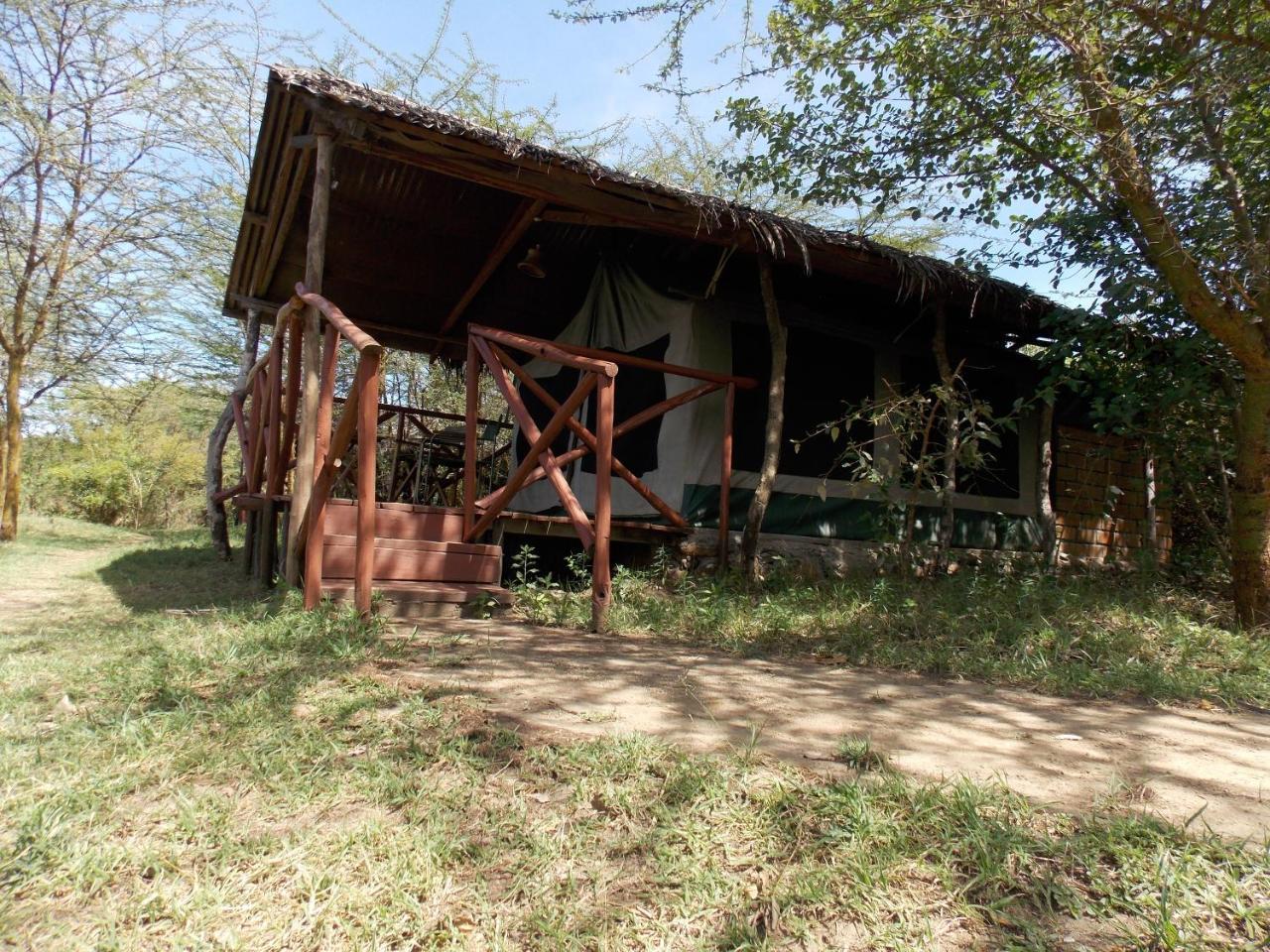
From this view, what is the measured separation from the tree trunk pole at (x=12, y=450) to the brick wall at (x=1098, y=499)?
1149 cm

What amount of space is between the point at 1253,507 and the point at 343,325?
5.12m

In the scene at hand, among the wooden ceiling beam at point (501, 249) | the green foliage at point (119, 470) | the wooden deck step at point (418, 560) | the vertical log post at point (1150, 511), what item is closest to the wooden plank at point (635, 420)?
the wooden deck step at point (418, 560)

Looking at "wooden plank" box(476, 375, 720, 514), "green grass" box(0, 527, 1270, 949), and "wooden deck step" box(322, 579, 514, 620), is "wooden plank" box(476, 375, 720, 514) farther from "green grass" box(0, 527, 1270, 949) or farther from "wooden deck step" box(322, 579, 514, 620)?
"green grass" box(0, 527, 1270, 949)

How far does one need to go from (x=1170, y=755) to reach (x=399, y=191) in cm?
→ 557

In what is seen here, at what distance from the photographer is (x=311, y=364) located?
4121 millimetres

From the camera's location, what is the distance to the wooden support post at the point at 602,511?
12.6 feet

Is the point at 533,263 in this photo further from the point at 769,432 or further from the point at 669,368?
the point at 769,432

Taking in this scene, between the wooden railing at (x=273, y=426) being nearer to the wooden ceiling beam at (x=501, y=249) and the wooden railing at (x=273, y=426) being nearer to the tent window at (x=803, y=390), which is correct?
the wooden ceiling beam at (x=501, y=249)

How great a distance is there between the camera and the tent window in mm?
6059

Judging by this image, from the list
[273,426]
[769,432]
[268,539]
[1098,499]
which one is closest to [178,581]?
[268,539]

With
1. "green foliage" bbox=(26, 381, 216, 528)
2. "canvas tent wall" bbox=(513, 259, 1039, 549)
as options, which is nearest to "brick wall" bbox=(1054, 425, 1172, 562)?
"canvas tent wall" bbox=(513, 259, 1039, 549)

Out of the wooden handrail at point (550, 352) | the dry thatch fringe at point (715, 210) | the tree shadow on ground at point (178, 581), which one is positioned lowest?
the tree shadow on ground at point (178, 581)

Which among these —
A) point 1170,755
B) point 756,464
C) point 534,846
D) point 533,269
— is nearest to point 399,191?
point 533,269

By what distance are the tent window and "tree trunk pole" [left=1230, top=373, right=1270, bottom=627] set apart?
8.26 ft
